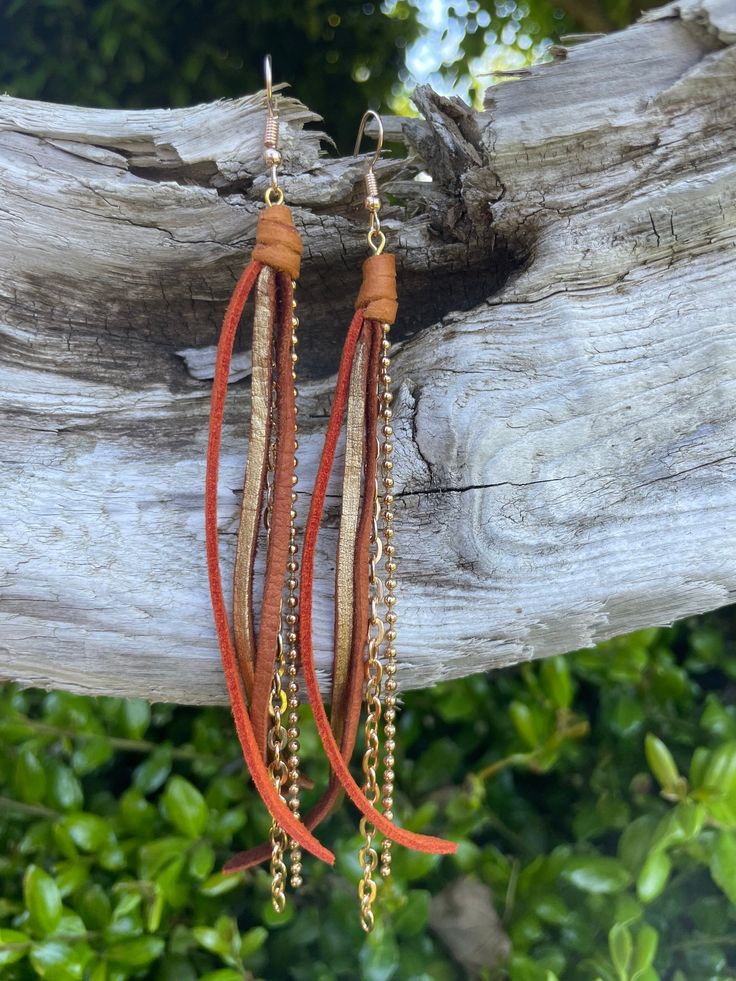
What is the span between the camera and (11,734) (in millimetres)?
1147

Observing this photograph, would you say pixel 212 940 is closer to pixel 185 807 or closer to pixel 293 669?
pixel 185 807

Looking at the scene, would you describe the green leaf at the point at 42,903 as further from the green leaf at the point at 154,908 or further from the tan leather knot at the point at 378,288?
the tan leather knot at the point at 378,288

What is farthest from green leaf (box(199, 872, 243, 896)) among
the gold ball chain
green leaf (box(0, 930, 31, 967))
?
green leaf (box(0, 930, 31, 967))

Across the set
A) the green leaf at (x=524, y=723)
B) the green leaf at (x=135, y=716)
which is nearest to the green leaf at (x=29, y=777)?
the green leaf at (x=135, y=716)

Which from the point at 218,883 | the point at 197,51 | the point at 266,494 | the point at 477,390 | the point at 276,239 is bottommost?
the point at 218,883

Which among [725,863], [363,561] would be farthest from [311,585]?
[725,863]

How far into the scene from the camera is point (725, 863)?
941 mm

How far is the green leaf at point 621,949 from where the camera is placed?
0.92 m

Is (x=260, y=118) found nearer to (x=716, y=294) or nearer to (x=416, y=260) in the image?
(x=416, y=260)

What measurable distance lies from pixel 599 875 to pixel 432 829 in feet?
0.93

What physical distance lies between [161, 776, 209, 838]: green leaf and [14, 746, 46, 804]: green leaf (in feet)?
0.68

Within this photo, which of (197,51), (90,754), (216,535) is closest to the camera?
(216,535)

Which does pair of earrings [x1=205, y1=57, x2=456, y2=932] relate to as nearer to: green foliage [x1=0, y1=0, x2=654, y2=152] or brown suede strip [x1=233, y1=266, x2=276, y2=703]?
brown suede strip [x1=233, y1=266, x2=276, y2=703]

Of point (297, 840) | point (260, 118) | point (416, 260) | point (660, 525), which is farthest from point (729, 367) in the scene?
point (297, 840)
